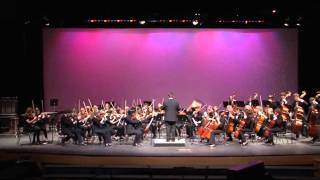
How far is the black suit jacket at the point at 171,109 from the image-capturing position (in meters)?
14.8

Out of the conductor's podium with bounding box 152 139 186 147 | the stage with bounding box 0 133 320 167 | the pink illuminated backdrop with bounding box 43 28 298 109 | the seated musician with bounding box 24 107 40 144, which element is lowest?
the stage with bounding box 0 133 320 167

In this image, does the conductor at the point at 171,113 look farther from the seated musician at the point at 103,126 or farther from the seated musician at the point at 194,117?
the seated musician at the point at 103,126

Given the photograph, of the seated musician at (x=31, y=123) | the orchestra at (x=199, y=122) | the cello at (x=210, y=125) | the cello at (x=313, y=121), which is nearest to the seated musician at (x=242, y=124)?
the orchestra at (x=199, y=122)

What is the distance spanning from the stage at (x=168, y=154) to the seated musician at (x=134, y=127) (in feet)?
0.88

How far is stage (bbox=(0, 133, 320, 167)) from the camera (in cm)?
1230

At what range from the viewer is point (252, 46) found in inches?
775

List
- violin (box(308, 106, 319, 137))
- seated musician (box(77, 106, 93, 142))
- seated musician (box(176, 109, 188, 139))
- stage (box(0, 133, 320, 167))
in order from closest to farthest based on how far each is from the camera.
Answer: stage (box(0, 133, 320, 167)), violin (box(308, 106, 319, 137)), seated musician (box(77, 106, 93, 142)), seated musician (box(176, 109, 188, 139))

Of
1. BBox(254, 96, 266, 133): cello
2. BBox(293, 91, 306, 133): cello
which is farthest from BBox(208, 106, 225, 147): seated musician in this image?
BBox(293, 91, 306, 133): cello

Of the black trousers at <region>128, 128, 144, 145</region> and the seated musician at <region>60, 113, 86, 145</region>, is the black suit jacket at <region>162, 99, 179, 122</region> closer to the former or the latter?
the black trousers at <region>128, 128, 144, 145</region>

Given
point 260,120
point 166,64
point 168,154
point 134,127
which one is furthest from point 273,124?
point 166,64

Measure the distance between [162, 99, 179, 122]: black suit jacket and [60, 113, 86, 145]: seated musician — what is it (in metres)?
2.74

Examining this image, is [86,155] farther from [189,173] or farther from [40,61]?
[40,61]

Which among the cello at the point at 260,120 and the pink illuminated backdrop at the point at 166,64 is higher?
the pink illuminated backdrop at the point at 166,64

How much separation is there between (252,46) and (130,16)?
5.52 m
